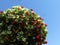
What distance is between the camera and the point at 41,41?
50.7ft

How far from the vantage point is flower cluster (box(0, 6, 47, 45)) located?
1481 cm

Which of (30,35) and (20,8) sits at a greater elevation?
(20,8)

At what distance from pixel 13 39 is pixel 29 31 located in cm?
109

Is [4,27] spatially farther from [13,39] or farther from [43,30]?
[43,30]

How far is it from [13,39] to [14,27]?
2.50 feet

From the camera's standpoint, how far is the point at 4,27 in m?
15.2

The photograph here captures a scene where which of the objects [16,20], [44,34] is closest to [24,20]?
[16,20]

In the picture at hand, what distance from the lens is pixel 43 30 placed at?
1559 cm

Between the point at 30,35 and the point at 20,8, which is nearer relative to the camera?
the point at 30,35

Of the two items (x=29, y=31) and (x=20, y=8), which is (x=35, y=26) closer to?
(x=29, y=31)

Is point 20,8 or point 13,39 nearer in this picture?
point 13,39

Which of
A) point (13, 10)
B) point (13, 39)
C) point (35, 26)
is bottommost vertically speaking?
point (13, 39)

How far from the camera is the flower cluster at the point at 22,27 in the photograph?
1481 cm

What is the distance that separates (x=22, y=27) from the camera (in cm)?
1500
